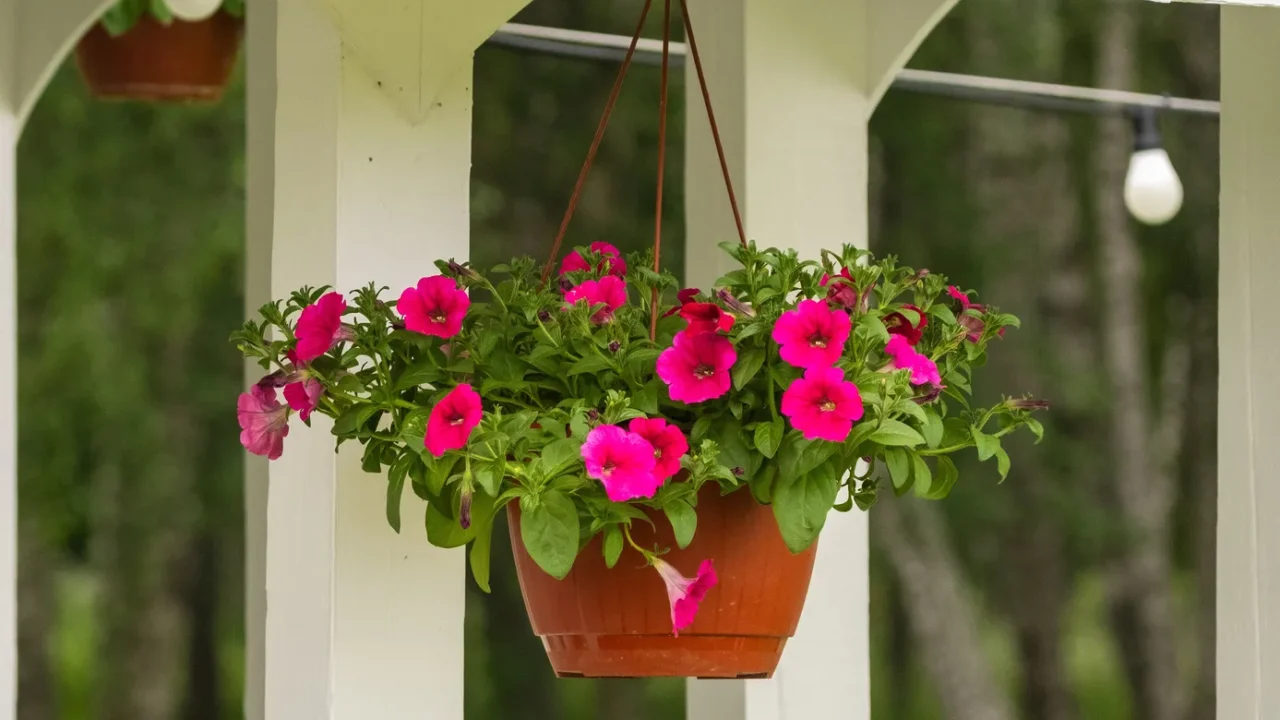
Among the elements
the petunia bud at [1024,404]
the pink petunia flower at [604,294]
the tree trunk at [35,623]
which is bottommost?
the tree trunk at [35,623]

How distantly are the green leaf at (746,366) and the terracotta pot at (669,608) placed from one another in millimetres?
107

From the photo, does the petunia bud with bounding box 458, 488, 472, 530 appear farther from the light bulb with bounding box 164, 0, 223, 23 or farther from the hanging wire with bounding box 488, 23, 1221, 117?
the light bulb with bounding box 164, 0, 223, 23

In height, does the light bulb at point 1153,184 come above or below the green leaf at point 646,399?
above

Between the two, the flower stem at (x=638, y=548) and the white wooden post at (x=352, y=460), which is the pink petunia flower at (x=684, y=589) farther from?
the white wooden post at (x=352, y=460)

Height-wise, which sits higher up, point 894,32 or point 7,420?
point 894,32

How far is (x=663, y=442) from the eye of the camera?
1.33 m

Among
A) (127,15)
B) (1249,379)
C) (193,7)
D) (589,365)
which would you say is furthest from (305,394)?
(127,15)

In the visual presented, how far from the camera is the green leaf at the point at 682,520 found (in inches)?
53.8

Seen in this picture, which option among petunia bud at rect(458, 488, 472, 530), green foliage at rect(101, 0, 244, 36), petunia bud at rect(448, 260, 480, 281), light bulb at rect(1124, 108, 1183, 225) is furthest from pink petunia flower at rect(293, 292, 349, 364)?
light bulb at rect(1124, 108, 1183, 225)

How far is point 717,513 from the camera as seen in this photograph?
4.73 feet

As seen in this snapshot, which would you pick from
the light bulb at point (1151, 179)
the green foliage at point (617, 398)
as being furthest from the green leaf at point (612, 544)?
the light bulb at point (1151, 179)

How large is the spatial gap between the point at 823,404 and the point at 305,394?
421mm

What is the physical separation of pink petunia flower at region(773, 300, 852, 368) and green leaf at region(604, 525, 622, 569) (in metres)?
0.19

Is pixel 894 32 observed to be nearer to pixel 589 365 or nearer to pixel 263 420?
pixel 589 365
